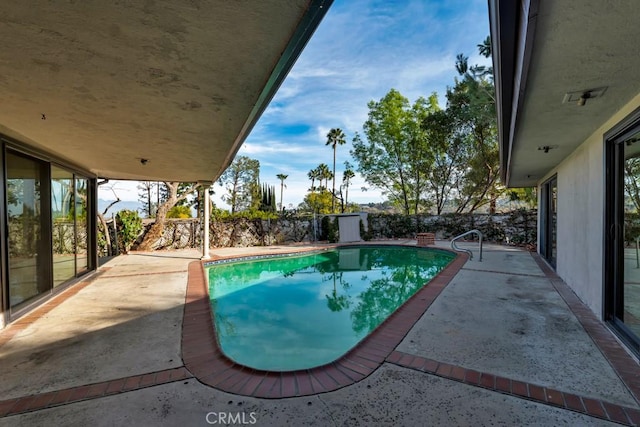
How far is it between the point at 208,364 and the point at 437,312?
118 inches

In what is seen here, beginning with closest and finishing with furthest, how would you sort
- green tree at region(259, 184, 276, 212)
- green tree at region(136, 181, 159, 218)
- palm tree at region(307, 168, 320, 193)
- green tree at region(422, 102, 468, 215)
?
green tree at region(422, 102, 468, 215), green tree at region(259, 184, 276, 212), green tree at region(136, 181, 159, 218), palm tree at region(307, 168, 320, 193)

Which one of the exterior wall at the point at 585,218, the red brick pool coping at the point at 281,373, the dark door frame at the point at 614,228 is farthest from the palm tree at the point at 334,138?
the red brick pool coping at the point at 281,373

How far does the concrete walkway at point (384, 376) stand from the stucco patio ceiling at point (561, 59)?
8.10 feet

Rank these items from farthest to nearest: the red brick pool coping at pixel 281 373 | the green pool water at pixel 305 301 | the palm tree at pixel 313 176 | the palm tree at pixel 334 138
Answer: the palm tree at pixel 313 176
the palm tree at pixel 334 138
the green pool water at pixel 305 301
the red brick pool coping at pixel 281 373

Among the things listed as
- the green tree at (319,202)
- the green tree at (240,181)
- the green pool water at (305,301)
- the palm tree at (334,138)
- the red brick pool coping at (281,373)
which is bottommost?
the green pool water at (305,301)

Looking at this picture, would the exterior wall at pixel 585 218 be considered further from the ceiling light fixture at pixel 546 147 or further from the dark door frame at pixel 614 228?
the ceiling light fixture at pixel 546 147

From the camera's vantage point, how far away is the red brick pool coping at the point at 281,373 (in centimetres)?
249

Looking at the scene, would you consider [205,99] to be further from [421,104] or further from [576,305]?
[421,104]

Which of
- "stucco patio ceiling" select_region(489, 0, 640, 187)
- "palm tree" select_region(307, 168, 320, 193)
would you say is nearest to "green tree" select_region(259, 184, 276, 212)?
"palm tree" select_region(307, 168, 320, 193)

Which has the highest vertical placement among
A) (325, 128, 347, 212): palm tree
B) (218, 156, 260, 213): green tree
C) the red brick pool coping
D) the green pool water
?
(325, 128, 347, 212): palm tree

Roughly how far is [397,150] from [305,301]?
1764 centimetres

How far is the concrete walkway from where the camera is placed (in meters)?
2.15

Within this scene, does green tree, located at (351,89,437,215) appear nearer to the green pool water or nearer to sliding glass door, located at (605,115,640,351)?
the green pool water

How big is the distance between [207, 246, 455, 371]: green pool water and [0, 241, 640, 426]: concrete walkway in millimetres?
918
